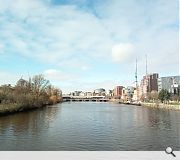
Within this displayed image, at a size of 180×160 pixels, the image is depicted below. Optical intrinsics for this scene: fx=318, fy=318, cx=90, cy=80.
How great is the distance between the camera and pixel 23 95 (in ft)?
89.1

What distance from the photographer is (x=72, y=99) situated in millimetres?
95188

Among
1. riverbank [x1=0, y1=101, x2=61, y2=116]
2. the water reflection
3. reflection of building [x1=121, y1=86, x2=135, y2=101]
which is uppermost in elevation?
reflection of building [x1=121, y1=86, x2=135, y2=101]

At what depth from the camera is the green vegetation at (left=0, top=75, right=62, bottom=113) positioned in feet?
78.3

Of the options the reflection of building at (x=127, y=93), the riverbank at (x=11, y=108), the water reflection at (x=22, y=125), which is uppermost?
the reflection of building at (x=127, y=93)

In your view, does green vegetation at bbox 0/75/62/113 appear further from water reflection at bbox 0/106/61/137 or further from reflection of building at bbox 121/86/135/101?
reflection of building at bbox 121/86/135/101

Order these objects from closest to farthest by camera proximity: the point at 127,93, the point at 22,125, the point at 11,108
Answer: the point at 22,125 < the point at 11,108 < the point at 127,93

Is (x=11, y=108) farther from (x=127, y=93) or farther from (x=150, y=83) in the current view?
(x=127, y=93)

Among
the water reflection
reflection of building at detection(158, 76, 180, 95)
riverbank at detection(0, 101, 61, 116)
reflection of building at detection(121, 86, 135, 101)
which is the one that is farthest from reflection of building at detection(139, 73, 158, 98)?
the water reflection

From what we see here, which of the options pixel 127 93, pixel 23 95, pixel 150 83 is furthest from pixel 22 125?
pixel 127 93

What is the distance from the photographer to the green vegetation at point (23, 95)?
23866mm

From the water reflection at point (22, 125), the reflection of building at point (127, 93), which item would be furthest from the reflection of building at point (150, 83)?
the water reflection at point (22, 125)

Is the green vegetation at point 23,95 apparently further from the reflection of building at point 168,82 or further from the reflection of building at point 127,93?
the reflection of building at point 127,93

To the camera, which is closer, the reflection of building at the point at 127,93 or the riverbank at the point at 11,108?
the riverbank at the point at 11,108
